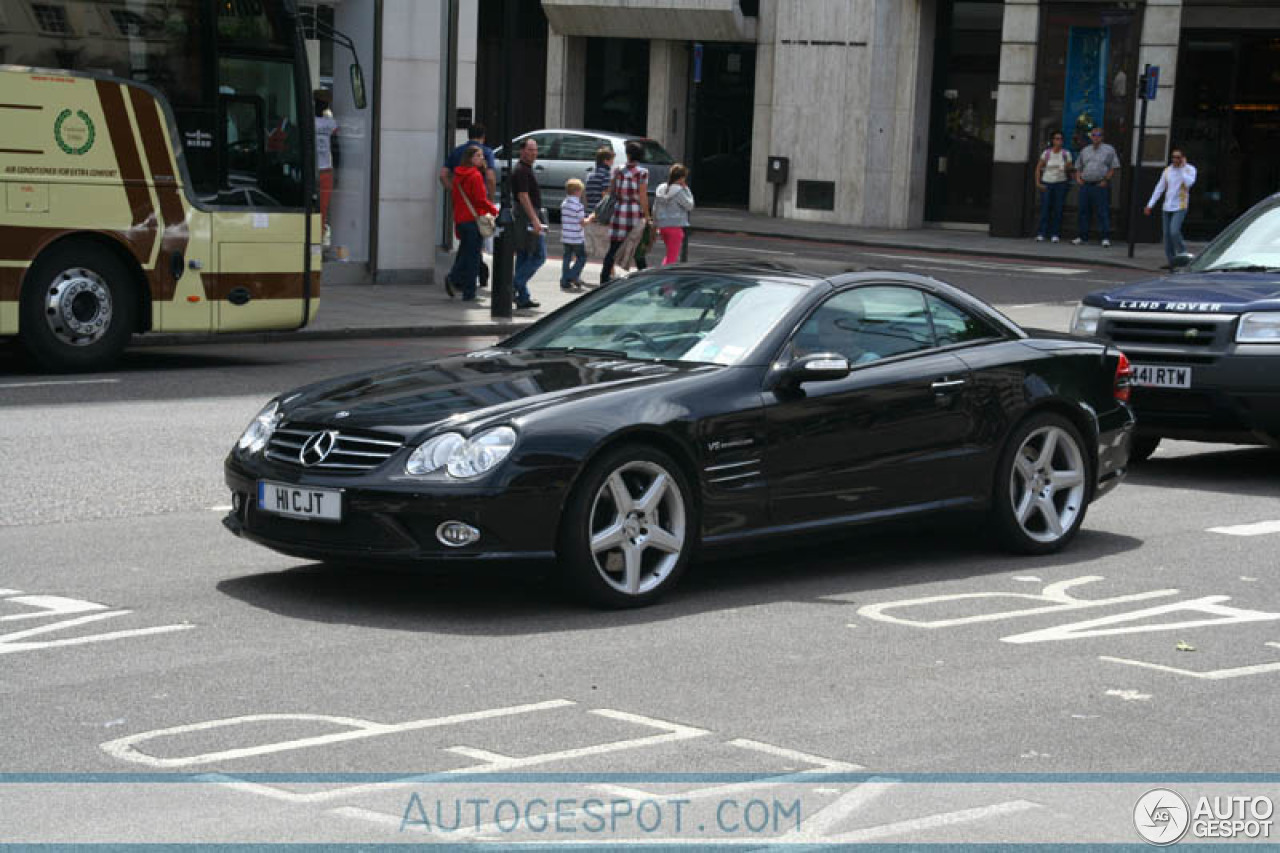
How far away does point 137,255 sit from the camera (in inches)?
637

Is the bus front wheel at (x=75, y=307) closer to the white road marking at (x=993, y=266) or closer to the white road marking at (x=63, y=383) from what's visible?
the white road marking at (x=63, y=383)

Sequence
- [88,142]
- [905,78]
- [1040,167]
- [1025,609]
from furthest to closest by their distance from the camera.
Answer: [905,78] < [1040,167] < [88,142] < [1025,609]

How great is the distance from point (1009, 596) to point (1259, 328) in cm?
427

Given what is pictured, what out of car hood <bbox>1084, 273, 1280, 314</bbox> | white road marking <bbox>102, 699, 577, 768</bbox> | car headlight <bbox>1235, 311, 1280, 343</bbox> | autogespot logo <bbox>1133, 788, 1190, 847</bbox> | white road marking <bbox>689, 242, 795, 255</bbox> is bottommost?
white road marking <bbox>689, 242, 795, 255</bbox>

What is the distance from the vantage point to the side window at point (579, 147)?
37531 millimetres

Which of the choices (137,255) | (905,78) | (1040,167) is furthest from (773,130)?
(137,255)

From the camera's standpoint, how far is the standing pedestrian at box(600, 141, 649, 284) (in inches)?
981

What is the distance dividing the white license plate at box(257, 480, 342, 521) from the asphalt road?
398 mm

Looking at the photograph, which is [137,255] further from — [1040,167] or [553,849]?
[1040,167]

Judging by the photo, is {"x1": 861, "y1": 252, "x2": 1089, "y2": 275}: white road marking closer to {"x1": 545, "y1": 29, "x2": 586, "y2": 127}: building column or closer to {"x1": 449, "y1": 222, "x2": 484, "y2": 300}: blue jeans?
{"x1": 449, "y1": 222, "x2": 484, "y2": 300}: blue jeans

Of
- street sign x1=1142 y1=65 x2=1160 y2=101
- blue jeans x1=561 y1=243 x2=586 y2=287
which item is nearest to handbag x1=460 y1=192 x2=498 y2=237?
blue jeans x1=561 y1=243 x2=586 y2=287

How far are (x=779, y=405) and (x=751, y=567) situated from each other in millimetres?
1006

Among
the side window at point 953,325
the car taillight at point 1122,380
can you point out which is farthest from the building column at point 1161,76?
the side window at point 953,325

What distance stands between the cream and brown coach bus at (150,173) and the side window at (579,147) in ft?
66.8
